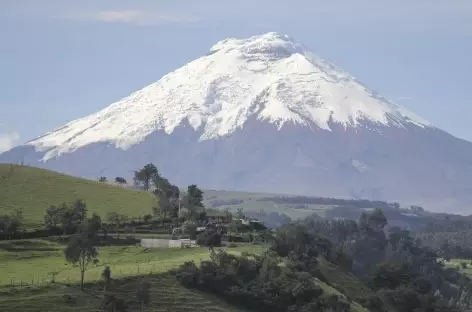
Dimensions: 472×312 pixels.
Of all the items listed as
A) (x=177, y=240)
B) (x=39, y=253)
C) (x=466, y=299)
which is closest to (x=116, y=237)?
(x=177, y=240)

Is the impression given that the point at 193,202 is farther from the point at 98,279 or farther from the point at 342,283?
the point at 98,279

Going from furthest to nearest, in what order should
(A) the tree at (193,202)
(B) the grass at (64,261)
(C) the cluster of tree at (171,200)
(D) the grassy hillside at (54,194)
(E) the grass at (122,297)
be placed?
(A) the tree at (193,202)
(C) the cluster of tree at (171,200)
(D) the grassy hillside at (54,194)
(B) the grass at (64,261)
(E) the grass at (122,297)

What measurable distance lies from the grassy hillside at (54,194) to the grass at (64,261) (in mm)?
18737

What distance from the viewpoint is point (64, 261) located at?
104 meters

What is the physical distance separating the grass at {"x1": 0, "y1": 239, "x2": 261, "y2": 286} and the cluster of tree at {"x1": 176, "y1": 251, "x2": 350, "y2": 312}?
318 cm

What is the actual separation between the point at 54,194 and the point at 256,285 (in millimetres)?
51681

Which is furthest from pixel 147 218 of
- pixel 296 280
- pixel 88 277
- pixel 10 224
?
pixel 88 277

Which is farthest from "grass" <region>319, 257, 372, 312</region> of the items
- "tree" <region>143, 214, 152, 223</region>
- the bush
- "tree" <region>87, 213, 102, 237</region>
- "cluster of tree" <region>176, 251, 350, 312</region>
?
"tree" <region>87, 213, 102, 237</region>

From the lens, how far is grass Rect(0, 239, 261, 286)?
9388 centimetres

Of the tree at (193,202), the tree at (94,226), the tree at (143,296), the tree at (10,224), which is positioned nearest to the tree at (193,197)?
the tree at (193,202)

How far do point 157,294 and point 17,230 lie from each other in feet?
111

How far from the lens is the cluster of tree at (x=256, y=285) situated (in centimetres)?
10019

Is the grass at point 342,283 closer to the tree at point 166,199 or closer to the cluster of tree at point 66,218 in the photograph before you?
the tree at point 166,199

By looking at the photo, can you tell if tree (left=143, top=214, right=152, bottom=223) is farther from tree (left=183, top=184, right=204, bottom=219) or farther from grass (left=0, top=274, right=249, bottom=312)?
grass (left=0, top=274, right=249, bottom=312)
